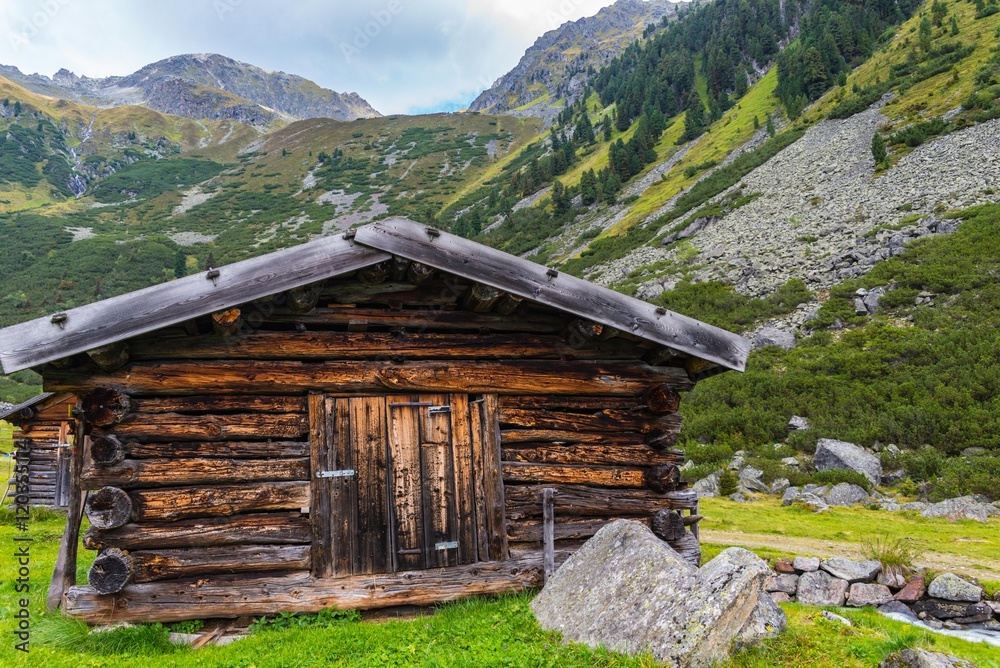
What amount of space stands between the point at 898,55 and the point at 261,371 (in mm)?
71082

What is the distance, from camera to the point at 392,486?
6680 millimetres

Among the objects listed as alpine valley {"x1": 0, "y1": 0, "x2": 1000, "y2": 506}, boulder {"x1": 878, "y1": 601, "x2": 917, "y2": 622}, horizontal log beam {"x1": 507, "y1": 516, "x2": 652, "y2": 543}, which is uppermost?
alpine valley {"x1": 0, "y1": 0, "x2": 1000, "y2": 506}

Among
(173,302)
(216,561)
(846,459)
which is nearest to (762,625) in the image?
(216,561)

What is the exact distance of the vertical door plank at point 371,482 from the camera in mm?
6492

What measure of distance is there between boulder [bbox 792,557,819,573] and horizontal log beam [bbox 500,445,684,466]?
4.89m

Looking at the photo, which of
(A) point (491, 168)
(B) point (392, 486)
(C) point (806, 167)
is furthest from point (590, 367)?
(A) point (491, 168)

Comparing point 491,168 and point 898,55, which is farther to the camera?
point 491,168

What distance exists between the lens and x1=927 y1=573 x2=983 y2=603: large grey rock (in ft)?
29.7

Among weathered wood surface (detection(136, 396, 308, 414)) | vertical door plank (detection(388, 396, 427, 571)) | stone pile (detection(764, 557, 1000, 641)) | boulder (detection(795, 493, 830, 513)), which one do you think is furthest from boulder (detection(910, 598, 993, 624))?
weathered wood surface (detection(136, 396, 308, 414))

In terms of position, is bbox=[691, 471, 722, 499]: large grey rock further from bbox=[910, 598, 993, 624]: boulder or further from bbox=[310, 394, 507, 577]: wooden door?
bbox=[310, 394, 507, 577]: wooden door

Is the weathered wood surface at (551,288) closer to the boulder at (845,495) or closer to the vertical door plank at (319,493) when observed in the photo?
the vertical door plank at (319,493)

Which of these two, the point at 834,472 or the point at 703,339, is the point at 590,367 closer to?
the point at 703,339

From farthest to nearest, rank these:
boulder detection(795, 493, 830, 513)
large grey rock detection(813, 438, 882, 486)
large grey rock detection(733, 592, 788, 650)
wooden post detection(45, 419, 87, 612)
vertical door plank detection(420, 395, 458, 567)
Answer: large grey rock detection(813, 438, 882, 486), boulder detection(795, 493, 830, 513), wooden post detection(45, 419, 87, 612), vertical door plank detection(420, 395, 458, 567), large grey rock detection(733, 592, 788, 650)

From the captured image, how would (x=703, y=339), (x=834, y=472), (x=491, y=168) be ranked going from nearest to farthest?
1. (x=703, y=339)
2. (x=834, y=472)
3. (x=491, y=168)
